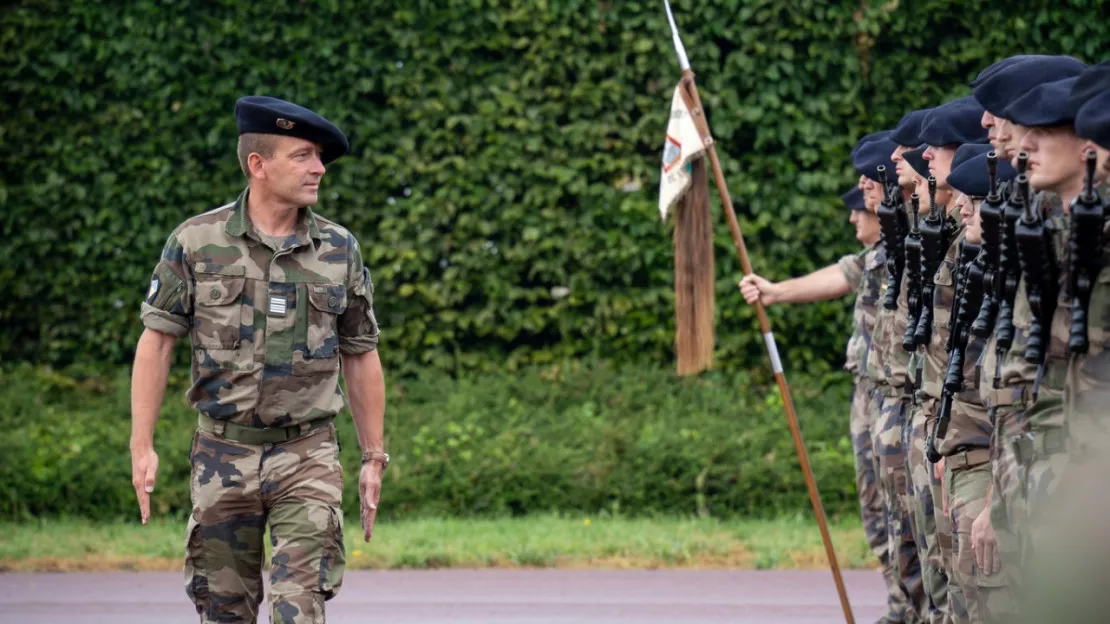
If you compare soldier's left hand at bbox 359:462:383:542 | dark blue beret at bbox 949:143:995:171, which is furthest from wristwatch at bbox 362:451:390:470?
dark blue beret at bbox 949:143:995:171

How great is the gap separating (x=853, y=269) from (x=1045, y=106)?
4.15m

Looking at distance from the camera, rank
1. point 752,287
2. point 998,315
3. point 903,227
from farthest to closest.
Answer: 1. point 752,287
2. point 903,227
3. point 998,315

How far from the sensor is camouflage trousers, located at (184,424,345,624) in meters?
5.80

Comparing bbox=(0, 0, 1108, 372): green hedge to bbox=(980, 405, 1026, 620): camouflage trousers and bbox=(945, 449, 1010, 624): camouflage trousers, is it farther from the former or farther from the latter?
bbox=(980, 405, 1026, 620): camouflage trousers

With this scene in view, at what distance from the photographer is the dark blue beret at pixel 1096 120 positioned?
4.90 meters

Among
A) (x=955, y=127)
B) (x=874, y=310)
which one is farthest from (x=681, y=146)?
(x=955, y=127)

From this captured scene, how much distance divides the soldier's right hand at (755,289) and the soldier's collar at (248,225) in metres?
3.44

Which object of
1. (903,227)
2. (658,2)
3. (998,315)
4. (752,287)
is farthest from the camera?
(658,2)

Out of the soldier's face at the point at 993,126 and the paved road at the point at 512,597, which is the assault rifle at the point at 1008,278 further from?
the paved road at the point at 512,597

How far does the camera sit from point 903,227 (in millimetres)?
7605

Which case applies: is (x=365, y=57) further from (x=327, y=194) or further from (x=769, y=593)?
(x=769, y=593)

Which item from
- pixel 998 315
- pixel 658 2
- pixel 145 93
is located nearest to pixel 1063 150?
pixel 998 315

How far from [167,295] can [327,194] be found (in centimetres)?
683

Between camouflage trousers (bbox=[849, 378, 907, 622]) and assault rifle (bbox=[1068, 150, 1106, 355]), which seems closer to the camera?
assault rifle (bbox=[1068, 150, 1106, 355])
